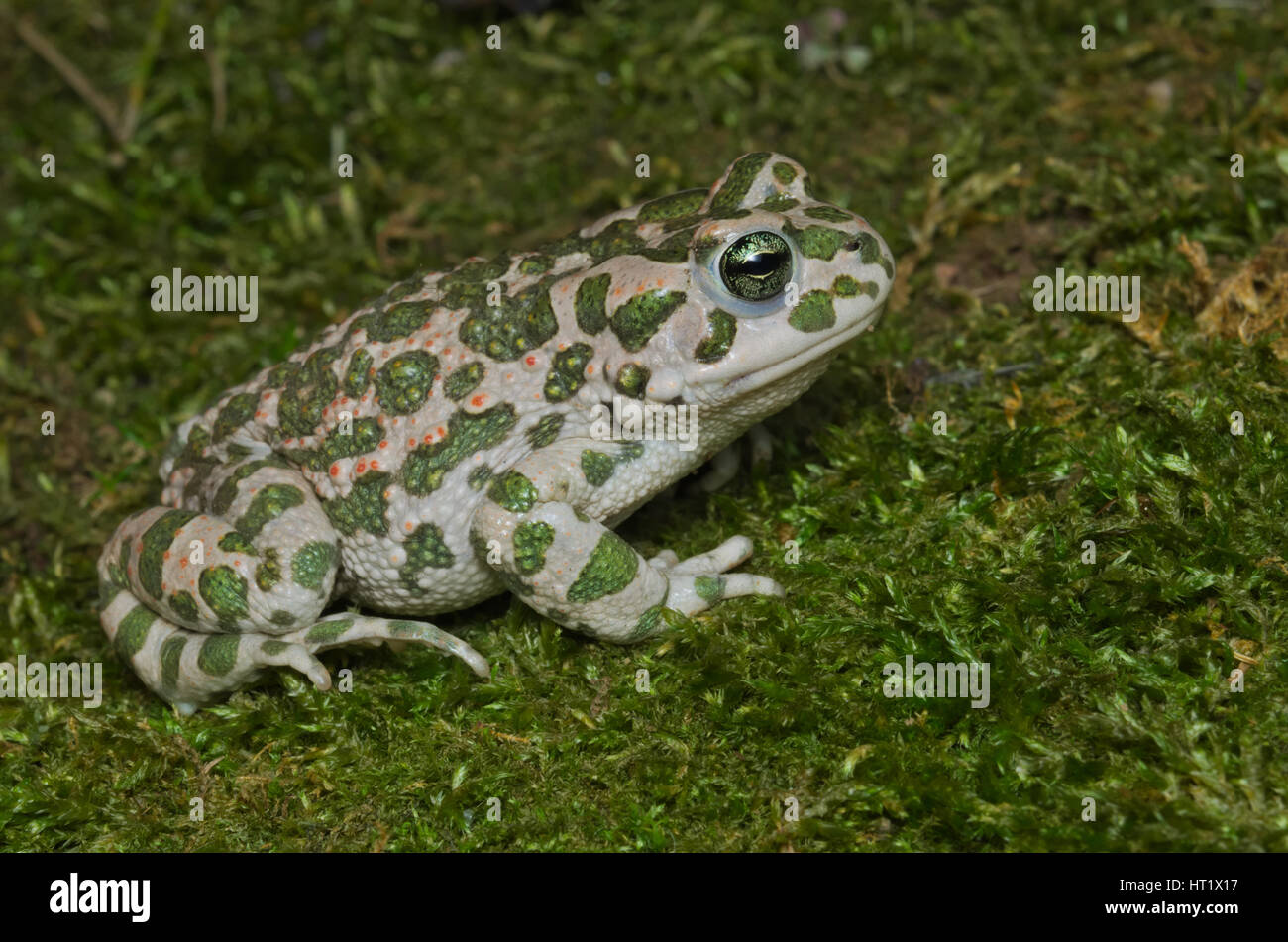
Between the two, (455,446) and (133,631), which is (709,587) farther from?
(133,631)

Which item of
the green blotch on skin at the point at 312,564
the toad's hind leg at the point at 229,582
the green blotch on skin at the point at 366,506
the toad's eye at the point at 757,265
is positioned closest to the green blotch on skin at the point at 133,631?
the toad's hind leg at the point at 229,582

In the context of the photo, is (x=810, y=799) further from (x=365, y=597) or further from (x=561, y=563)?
(x=365, y=597)

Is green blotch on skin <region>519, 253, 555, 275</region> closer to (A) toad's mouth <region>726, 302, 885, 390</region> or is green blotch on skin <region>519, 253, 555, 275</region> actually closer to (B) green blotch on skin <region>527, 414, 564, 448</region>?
(B) green blotch on skin <region>527, 414, 564, 448</region>

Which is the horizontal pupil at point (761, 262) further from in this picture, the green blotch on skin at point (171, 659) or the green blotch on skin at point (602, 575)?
the green blotch on skin at point (171, 659)

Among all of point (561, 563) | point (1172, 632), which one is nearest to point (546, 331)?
point (561, 563)

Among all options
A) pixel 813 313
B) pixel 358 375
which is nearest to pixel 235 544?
pixel 358 375
